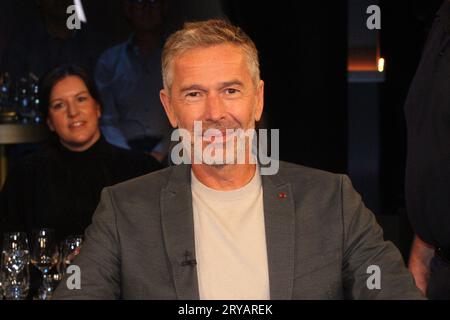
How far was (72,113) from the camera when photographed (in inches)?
149

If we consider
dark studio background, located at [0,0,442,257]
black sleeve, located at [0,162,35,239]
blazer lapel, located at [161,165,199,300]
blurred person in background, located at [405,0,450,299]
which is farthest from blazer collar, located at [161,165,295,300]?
dark studio background, located at [0,0,442,257]

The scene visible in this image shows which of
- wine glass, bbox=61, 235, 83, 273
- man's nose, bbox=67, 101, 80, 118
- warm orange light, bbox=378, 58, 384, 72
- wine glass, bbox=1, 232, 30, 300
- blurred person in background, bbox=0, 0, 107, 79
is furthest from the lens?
blurred person in background, bbox=0, 0, 107, 79

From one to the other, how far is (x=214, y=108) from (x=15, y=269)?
1.13 metres

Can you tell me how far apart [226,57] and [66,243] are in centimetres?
118

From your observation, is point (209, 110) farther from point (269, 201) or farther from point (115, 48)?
point (115, 48)

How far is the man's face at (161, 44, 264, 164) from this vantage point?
1.97 metres

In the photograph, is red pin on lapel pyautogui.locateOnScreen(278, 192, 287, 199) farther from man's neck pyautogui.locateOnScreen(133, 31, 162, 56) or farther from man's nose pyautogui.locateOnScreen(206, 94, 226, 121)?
man's neck pyautogui.locateOnScreen(133, 31, 162, 56)

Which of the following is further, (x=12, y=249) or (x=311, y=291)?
(x=12, y=249)

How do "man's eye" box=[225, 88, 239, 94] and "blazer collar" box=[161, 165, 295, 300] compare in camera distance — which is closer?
"blazer collar" box=[161, 165, 295, 300]

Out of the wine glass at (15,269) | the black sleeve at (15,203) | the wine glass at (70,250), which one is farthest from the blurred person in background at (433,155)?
the black sleeve at (15,203)

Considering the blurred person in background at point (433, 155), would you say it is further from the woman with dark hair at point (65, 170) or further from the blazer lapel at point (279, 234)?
the woman with dark hair at point (65, 170)
